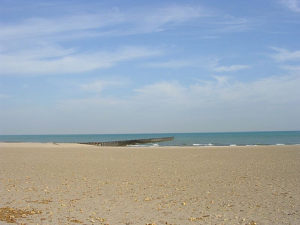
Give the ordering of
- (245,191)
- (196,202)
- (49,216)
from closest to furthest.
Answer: (49,216) → (196,202) → (245,191)

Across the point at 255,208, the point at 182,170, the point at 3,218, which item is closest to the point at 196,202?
the point at 255,208

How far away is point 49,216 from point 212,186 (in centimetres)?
603

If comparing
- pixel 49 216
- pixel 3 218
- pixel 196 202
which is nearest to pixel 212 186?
pixel 196 202

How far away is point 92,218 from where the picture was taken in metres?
8.12

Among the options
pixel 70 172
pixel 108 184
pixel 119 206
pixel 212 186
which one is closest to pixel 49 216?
pixel 119 206

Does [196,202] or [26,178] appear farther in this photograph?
[26,178]

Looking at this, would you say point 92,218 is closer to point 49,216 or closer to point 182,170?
point 49,216

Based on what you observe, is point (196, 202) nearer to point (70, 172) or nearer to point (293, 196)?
point (293, 196)

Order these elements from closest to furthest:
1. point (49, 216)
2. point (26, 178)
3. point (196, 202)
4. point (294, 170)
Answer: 1. point (49, 216)
2. point (196, 202)
3. point (26, 178)
4. point (294, 170)

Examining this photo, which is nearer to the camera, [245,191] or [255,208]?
[255,208]

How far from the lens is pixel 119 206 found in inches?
370

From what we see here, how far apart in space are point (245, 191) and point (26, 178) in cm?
840

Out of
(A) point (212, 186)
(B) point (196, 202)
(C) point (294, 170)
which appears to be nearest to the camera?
(B) point (196, 202)

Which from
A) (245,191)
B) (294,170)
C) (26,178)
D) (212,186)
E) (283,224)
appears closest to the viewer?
(283,224)
